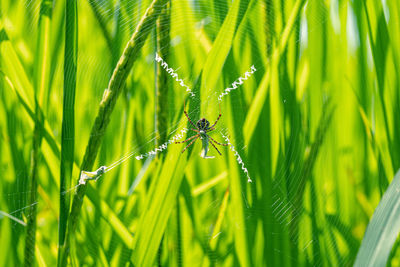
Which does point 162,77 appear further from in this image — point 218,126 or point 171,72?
point 218,126

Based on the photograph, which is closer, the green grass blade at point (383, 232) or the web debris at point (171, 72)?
the green grass blade at point (383, 232)

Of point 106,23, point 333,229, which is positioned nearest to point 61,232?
point 106,23

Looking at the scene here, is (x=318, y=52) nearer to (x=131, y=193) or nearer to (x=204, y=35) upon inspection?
(x=204, y=35)

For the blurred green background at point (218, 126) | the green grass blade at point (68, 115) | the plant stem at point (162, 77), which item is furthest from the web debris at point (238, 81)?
the green grass blade at point (68, 115)

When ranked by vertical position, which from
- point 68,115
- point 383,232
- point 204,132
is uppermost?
point 68,115

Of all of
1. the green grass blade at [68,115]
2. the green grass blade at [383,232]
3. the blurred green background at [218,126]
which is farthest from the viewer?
the blurred green background at [218,126]

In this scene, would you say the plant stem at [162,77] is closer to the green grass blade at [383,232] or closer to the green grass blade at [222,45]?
the green grass blade at [222,45]

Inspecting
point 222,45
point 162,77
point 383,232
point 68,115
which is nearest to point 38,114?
point 68,115
